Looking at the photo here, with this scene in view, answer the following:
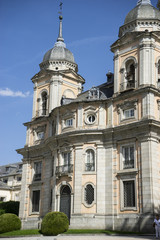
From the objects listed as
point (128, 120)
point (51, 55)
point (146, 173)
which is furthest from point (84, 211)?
point (51, 55)

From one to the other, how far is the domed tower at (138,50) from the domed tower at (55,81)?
8.62 m

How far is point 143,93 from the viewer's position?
32125 mm

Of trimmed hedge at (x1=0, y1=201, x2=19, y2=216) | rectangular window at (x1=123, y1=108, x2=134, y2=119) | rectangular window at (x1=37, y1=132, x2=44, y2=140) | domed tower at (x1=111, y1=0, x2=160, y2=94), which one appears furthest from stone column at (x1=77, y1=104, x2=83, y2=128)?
trimmed hedge at (x1=0, y1=201, x2=19, y2=216)

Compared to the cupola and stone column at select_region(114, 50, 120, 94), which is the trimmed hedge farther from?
the cupola

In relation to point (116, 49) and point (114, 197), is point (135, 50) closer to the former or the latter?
point (116, 49)

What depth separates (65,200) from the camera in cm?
3428

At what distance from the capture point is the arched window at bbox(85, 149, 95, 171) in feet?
111

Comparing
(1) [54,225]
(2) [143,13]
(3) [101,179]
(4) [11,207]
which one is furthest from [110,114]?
(4) [11,207]

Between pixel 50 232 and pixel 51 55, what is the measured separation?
77.9ft

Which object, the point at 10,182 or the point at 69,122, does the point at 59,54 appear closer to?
the point at 69,122

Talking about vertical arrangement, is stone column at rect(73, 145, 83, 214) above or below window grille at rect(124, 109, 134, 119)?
below

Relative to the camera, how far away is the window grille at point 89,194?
32.8 meters

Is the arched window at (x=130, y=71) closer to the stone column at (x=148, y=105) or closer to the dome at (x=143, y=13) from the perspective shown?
the stone column at (x=148, y=105)

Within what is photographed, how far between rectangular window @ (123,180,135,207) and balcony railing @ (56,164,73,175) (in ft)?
18.7
